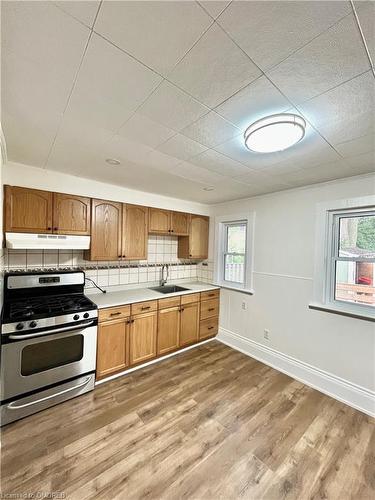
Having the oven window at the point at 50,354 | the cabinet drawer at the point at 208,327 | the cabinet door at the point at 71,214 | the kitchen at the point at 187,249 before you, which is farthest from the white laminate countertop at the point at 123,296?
the cabinet door at the point at 71,214

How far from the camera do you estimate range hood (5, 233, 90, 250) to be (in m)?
2.03

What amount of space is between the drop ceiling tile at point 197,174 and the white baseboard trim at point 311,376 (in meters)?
2.37

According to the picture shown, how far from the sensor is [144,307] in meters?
2.70

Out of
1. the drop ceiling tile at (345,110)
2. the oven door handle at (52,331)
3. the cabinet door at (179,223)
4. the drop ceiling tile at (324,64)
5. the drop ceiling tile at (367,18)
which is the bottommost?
the oven door handle at (52,331)

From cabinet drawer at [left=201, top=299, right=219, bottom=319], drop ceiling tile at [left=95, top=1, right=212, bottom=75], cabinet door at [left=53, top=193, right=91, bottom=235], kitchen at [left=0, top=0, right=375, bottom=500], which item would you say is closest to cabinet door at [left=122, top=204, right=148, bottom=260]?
kitchen at [left=0, top=0, right=375, bottom=500]

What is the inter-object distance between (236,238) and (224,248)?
29 cm

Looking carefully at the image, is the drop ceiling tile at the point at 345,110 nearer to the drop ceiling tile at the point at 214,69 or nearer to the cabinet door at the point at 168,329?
the drop ceiling tile at the point at 214,69

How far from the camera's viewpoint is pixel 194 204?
3863 mm

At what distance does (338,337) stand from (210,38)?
2.85m

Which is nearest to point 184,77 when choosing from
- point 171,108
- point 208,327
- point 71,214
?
point 171,108

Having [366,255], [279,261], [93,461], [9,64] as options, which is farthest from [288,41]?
[93,461]

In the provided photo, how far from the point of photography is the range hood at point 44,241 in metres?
2.03

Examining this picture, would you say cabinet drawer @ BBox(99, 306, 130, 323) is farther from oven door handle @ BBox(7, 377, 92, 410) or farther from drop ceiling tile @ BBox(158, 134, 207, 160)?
drop ceiling tile @ BBox(158, 134, 207, 160)

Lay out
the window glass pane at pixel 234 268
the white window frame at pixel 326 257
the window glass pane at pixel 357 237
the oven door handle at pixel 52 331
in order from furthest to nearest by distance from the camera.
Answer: the window glass pane at pixel 234 268 < the white window frame at pixel 326 257 < the window glass pane at pixel 357 237 < the oven door handle at pixel 52 331
